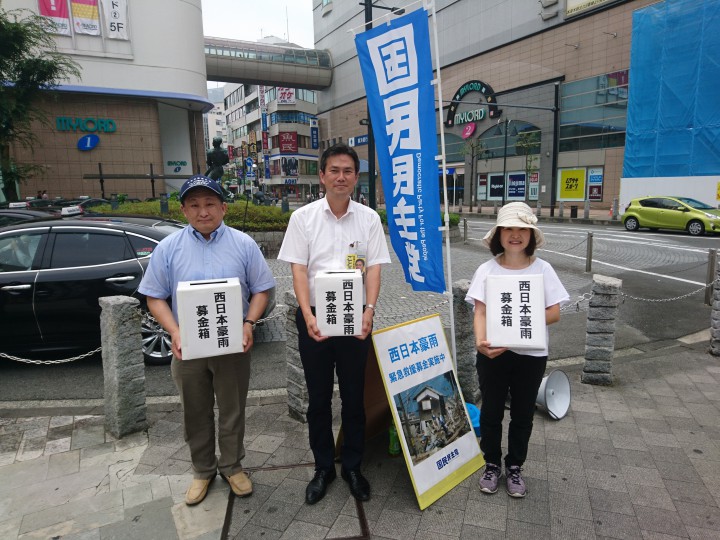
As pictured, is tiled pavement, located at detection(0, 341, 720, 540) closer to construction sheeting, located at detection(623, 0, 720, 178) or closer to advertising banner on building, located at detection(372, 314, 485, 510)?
advertising banner on building, located at detection(372, 314, 485, 510)

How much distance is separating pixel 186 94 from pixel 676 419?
1286 inches

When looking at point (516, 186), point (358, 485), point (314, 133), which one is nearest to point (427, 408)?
point (358, 485)

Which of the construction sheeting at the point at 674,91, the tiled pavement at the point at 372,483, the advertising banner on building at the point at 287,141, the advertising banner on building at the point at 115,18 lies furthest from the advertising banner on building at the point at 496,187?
the tiled pavement at the point at 372,483

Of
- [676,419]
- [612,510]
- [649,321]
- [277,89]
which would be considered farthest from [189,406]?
[277,89]

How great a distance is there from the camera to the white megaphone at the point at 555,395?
379cm

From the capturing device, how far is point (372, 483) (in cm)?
298

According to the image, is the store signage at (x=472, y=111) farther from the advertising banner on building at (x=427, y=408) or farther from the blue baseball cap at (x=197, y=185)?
the blue baseball cap at (x=197, y=185)

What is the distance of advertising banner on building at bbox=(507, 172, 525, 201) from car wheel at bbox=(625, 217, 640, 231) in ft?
53.9

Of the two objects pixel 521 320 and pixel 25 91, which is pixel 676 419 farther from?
pixel 25 91

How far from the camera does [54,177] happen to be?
95.9ft

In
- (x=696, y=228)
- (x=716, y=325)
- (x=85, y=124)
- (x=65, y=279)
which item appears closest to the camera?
(x=65, y=279)

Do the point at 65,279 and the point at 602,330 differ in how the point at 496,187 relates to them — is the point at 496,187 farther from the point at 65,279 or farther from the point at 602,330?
the point at 65,279

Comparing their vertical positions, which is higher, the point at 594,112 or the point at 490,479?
the point at 594,112

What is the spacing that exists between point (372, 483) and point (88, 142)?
33.5 m
